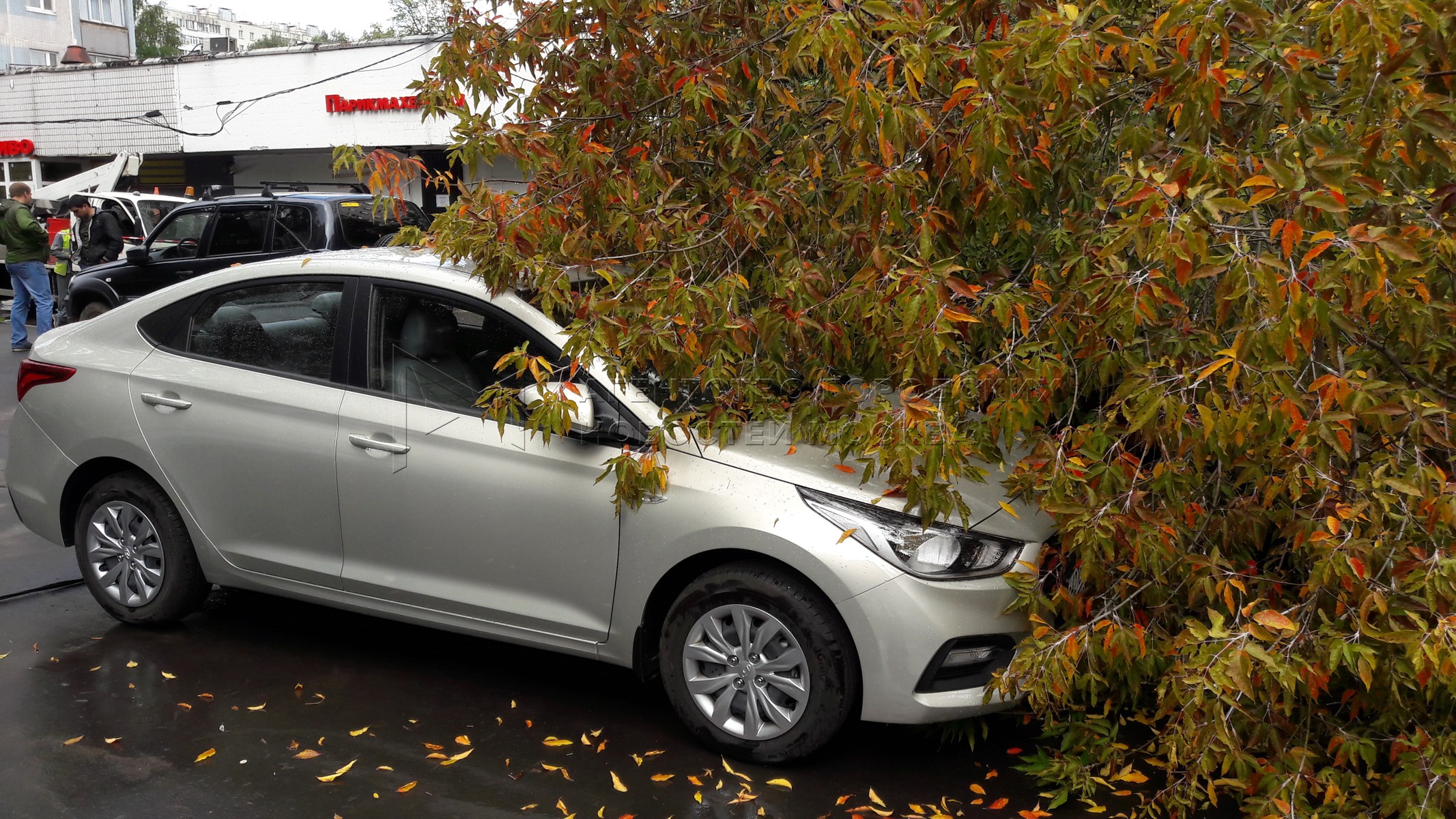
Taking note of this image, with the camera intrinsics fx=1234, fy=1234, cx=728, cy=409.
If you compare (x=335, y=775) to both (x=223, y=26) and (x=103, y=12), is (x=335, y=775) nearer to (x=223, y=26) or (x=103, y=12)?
(x=103, y=12)

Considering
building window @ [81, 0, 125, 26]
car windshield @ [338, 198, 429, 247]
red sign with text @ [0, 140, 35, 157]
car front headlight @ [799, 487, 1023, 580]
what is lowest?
red sign with text @ [0, 140, 35, 157]

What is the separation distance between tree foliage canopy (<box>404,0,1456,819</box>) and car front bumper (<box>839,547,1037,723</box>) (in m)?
0.18

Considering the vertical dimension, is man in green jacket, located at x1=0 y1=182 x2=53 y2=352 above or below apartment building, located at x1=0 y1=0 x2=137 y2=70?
below

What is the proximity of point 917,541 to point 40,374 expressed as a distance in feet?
12.9

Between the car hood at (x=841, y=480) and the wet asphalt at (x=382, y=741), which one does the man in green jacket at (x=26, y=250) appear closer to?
the wet asphalt at (x=382, y=741)

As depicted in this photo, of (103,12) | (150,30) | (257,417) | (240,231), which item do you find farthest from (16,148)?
(150,30)

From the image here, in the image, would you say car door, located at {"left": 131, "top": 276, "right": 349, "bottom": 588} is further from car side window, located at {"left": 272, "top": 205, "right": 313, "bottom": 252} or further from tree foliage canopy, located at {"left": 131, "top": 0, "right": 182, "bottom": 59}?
tree foliage canopy, located at {"left": 131, "top": 0, "right": 182, "bottom": 59}

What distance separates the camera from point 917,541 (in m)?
3.94

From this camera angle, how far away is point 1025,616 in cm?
408

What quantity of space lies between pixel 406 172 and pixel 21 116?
36.5 metres

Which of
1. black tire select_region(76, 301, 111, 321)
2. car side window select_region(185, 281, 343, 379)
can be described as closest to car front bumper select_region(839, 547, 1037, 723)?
car side window select_region(185, 281, 343, 379)

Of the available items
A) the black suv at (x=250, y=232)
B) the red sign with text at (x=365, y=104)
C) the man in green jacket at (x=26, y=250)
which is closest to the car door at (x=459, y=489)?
the black suv at (x=250, y=232)

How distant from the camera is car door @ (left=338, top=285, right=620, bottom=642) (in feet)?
14.3

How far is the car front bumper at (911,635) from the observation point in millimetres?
3871
